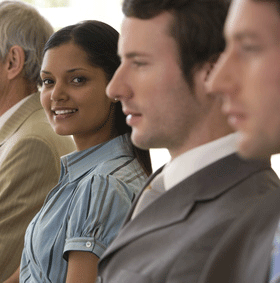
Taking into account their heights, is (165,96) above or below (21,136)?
above

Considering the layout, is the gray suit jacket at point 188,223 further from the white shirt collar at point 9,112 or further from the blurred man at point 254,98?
the white shirt collar at point 9,112

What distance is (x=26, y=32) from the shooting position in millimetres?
1969

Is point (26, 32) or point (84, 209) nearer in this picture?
point (84, 209)

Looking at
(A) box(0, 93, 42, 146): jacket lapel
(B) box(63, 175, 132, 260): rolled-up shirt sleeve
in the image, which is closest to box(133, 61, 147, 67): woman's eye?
(B) box(63, 175, 132, 260): rolled-up shirt sleeve

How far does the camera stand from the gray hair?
1.96 m

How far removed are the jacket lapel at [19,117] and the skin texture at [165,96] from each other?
0.96 meters

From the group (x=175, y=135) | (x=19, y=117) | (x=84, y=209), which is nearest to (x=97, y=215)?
(x=84, y=209)

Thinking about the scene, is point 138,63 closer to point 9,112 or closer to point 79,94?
point 79,94

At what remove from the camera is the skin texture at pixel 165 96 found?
3.14 feet

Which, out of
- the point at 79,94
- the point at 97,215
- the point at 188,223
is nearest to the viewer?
the point at 188,223

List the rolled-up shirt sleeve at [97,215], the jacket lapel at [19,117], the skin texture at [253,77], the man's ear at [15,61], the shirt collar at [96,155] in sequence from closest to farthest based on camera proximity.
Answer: the skin texture at [253,77] < the rolled-up shirt sleeve at [97,215] < the shirt collar at [96,155] < the jacket lapel at [19,117] < the man's ear at [15,61]

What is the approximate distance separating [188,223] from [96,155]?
620mm

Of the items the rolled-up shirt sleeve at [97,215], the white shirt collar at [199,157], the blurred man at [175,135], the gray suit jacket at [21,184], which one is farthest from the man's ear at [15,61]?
the white shirt collar at [199,157]

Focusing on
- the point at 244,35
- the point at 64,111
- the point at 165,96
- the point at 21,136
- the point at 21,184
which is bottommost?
the point at 21,184
